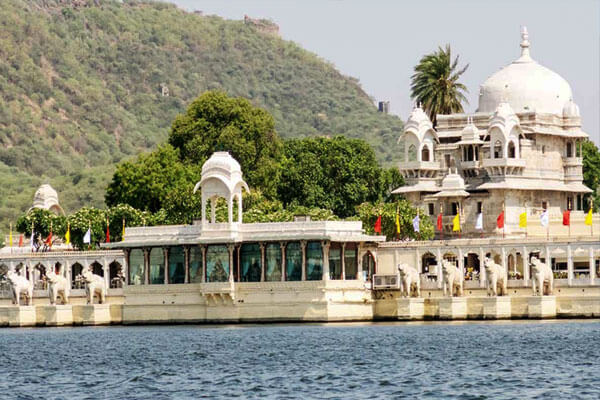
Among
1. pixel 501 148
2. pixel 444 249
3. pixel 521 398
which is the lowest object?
pixel 521 398

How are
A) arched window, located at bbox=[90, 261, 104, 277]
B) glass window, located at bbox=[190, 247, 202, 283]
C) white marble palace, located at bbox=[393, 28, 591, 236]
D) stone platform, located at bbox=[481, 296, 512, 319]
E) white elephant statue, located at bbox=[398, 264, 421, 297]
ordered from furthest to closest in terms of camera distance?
1. arched window, located at bbox=[90, 261, 104, 277]
2. white marble palace, located at bbox=[393, 28, 591, 236]
3. glass window, located at bbox=[190, 247, 202, 283]
4. white elephant statue, located at bbox=[398, 264, 421, 297]
5. stone platform, located at bbox=[481, 296, 512, 319]

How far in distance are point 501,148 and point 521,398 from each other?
65758mm

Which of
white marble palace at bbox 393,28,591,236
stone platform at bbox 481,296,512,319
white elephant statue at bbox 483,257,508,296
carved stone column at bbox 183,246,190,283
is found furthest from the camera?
white marble palace at bbox 393,28,591,236

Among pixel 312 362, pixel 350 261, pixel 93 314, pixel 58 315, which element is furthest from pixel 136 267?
pixel 312 362

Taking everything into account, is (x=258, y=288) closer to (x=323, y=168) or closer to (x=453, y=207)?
(x=453, y=207)

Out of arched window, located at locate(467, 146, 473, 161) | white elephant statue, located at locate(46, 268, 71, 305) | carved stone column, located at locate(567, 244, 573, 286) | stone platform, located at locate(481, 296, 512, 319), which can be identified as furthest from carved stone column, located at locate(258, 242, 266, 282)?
arched window, located at locate(467, 146, 473, 161)

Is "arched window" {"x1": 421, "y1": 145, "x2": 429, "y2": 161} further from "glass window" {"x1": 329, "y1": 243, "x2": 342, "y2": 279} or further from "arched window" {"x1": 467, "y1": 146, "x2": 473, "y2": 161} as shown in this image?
"glass window" {"x1": 329, "y1": 243, "x2": 342, "y2": 279}

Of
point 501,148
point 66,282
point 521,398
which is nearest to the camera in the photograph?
point 521,398

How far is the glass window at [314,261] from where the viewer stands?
102188 millimetres

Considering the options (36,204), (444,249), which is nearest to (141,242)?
(444,249)

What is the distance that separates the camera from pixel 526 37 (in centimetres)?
12900

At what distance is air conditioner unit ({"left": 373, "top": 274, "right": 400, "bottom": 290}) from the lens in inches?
4094

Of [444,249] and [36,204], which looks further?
[36,204]

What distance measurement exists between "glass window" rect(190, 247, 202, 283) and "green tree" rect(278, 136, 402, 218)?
29508mm
